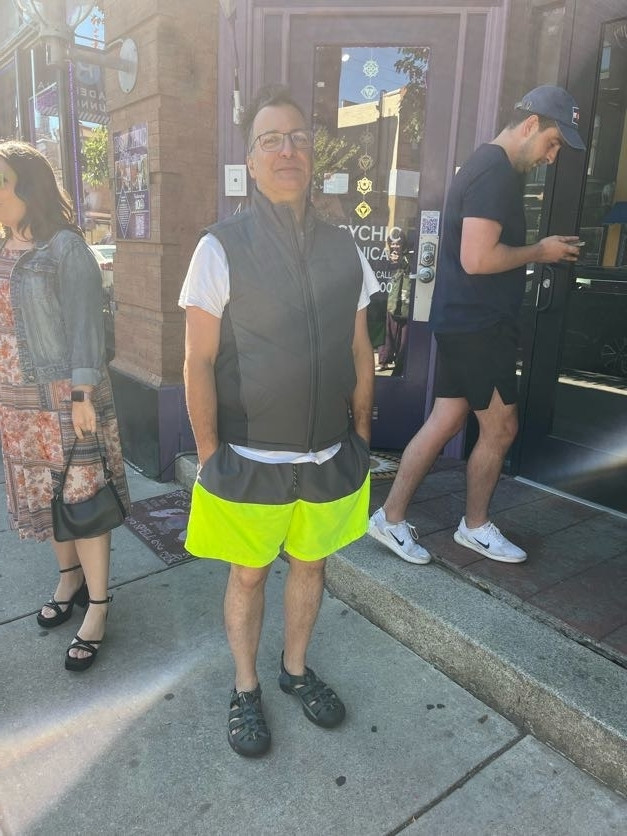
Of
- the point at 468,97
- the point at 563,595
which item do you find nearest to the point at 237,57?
the point at 468,97

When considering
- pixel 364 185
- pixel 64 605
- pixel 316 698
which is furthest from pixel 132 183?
pixel 316 698

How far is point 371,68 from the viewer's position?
12.9 ft

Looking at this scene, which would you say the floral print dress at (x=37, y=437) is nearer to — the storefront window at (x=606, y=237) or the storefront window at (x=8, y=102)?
the storefront window at (x=606, y=237)

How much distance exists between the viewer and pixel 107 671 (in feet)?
8.21

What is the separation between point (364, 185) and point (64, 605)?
115 inches

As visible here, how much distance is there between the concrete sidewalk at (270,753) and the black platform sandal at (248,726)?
0.13 ft

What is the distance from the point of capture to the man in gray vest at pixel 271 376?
1.80 meters

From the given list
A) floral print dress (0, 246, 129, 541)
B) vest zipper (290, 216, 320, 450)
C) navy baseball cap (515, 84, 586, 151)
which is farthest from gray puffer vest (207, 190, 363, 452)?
navy baseball cap (515, 84, 586, 151)

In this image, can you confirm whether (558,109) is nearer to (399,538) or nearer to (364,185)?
(364,185)

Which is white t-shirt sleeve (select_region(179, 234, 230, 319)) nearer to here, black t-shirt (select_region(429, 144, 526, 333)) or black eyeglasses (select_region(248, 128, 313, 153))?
black eyeglasses (select_region(248, 128, 313, 153))

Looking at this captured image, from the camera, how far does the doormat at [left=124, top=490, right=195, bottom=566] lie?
11.3ft

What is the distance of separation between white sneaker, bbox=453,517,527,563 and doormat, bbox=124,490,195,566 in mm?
1401

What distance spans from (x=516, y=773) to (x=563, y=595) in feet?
2.66

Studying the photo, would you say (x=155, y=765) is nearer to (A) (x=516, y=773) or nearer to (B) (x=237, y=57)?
(A) (x=516, y=773)
